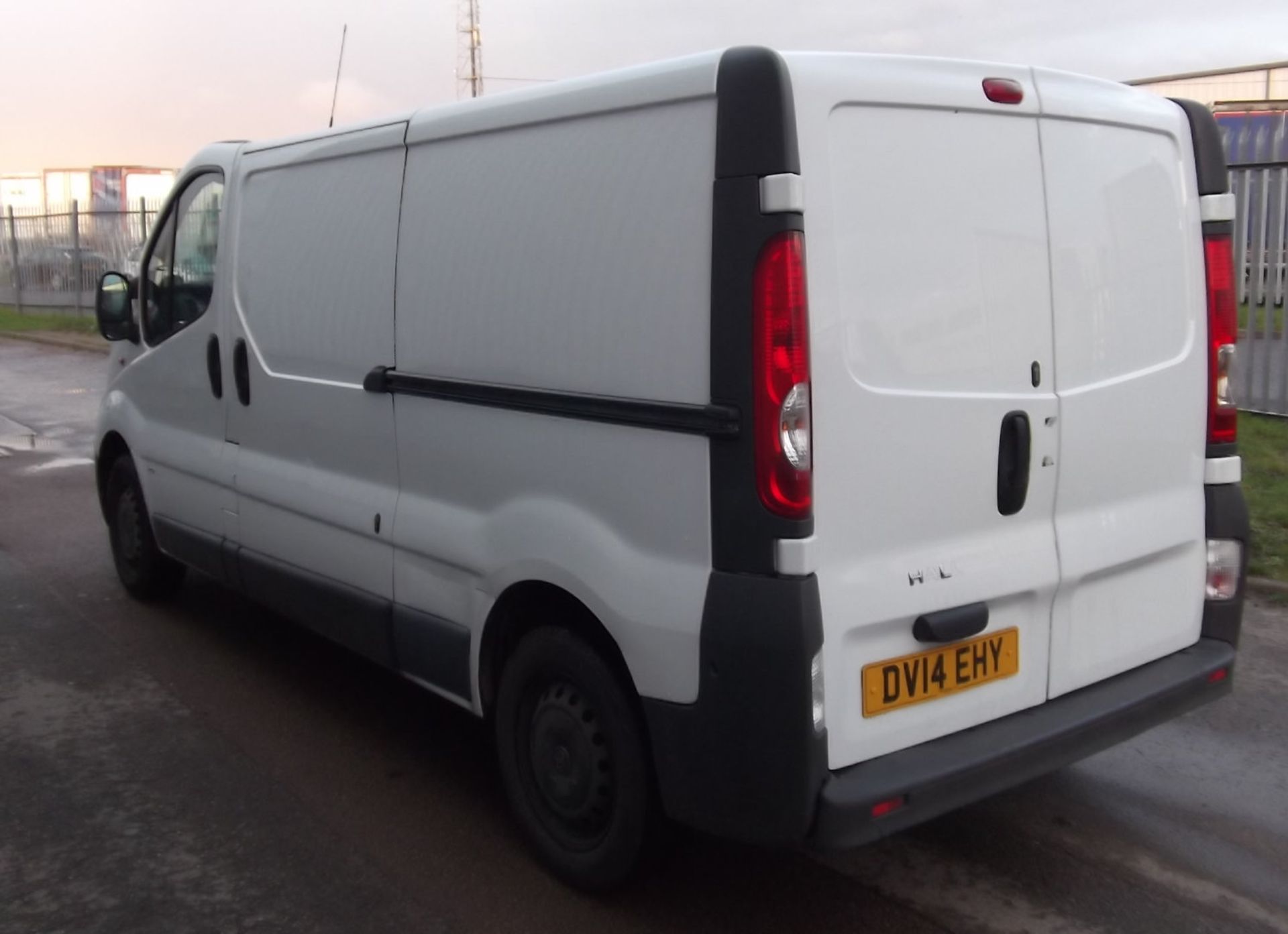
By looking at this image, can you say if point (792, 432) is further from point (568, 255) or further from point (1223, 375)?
point (1223, 375)

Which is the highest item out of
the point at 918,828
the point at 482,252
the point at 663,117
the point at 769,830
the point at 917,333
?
the point at 663,117

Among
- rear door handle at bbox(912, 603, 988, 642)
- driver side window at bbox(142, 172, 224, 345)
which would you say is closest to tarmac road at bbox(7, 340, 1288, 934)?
rear door handle at bbox(912, 603, 988, 642)

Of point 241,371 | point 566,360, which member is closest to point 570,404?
point 566,360

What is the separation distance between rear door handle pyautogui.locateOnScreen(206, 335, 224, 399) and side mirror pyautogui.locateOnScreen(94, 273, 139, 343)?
92cm

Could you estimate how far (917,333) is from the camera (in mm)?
3148

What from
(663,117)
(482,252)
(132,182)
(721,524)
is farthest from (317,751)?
(132,182)

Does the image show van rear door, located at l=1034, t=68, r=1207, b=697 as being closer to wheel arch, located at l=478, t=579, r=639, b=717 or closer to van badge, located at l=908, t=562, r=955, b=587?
van badge, located at l=908, t=562, r=955, b=587

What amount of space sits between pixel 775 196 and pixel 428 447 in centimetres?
164

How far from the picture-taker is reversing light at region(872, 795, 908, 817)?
3.03m

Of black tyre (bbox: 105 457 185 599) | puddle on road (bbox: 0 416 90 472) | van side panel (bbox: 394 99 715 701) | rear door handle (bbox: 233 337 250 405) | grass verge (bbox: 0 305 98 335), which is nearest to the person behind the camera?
van side panel (bbox: 394 99 715 701)

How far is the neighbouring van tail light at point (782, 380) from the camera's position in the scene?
2932mm

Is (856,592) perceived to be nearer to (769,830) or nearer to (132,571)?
(769,830)

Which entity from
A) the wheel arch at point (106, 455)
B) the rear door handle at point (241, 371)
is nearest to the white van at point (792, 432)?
the rear door handle at point (241, 371)

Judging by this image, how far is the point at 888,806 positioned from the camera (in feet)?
10.0
